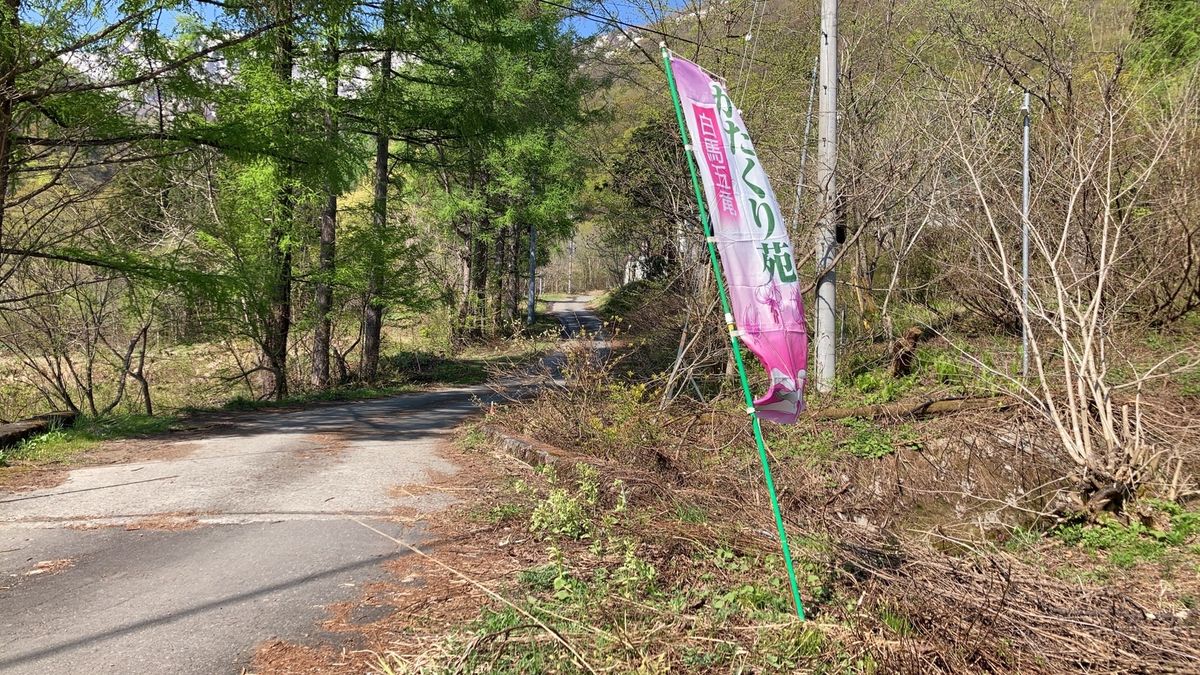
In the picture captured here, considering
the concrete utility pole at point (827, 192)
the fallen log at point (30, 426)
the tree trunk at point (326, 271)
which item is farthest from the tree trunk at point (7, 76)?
the concrete utility pole at point (827, 192)

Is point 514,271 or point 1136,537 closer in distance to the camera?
point 1136,537

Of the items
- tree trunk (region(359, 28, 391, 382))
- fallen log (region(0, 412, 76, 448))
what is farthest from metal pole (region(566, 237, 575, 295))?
fallen log (region(0, 412, 76, 448))

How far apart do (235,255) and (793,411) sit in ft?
42.7

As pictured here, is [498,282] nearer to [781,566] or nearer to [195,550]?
[195,550]

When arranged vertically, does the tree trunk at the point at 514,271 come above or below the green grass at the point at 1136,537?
above

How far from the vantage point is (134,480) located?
687cm

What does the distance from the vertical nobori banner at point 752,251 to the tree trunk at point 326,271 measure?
991 centimetres

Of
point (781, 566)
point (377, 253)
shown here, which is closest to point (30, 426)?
point (377, 253)

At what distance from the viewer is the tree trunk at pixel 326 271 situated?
532 inches

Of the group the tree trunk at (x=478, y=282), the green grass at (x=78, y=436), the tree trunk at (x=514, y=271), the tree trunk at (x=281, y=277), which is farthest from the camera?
the tree trunk at (x=514, y=271)

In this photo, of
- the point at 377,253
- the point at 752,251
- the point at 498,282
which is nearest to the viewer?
the point at 752,251

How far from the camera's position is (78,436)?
8.91m

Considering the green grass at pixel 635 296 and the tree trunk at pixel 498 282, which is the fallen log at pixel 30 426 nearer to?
the green grass at pixel 635 296

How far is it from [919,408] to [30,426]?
418 inches
